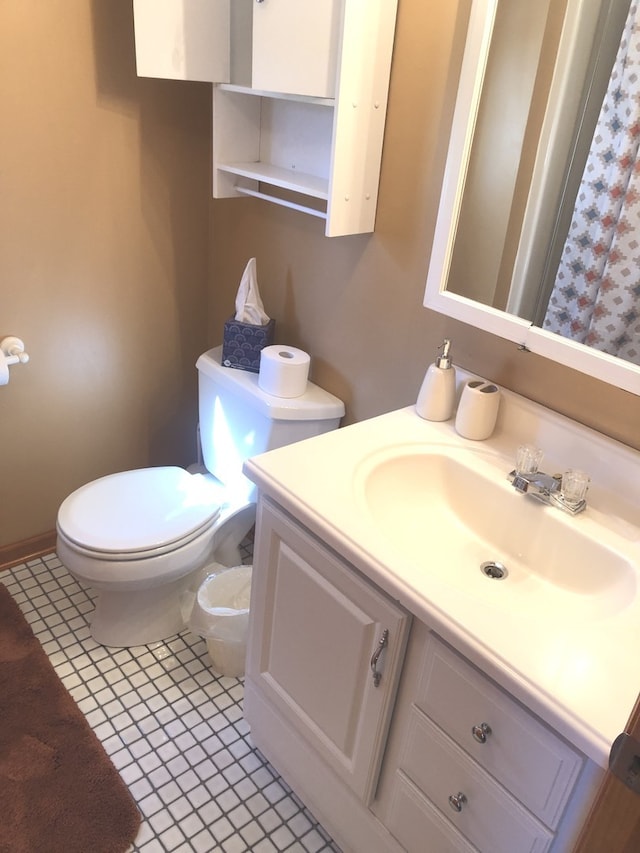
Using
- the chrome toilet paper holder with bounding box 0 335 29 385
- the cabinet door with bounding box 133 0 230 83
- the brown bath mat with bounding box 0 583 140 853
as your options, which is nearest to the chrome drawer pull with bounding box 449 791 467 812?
the brown bath mat with bounding box 0 583 140 853

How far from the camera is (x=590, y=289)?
50.2 inches

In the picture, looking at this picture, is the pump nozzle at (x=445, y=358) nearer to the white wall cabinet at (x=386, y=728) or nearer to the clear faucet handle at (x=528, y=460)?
the clear faucet handle at (x=528, y=460)

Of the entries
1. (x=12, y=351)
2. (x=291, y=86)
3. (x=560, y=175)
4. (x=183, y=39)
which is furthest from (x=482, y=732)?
(x=183, y=39)

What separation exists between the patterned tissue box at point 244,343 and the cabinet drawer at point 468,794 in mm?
1052

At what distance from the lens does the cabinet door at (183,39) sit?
161 centimetres

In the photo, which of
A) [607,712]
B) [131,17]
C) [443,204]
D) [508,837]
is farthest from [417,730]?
[131,17]

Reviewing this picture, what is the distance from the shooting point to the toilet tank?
1.81 metres

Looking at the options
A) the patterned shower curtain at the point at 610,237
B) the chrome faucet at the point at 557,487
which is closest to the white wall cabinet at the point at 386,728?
the chrome faucet at the point at 557,487

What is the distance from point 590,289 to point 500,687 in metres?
0.72

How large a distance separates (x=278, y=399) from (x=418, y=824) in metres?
1.00

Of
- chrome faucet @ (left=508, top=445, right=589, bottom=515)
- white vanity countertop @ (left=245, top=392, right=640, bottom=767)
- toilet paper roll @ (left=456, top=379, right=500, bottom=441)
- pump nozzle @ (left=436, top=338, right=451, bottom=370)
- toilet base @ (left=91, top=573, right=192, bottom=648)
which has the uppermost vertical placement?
pump nozzle @ (left=436, top=338, right=451, bottom=370)

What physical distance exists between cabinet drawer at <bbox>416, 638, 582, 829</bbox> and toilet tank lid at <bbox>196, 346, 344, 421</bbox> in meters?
0.83

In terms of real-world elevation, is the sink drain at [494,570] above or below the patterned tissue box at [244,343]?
below

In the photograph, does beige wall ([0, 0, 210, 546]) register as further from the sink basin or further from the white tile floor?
the sink basin
